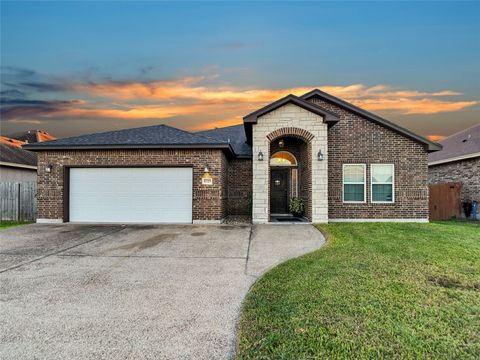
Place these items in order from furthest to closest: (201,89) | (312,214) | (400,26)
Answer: (201,89) → (400,26) → (312,214)

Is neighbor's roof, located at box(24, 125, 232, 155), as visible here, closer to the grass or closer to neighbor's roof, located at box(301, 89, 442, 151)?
the grass

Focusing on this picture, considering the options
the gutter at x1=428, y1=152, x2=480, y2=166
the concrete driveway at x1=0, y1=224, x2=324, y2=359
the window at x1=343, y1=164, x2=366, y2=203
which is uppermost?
the gutter at x1=428, y1=152, x2=480, y2=166

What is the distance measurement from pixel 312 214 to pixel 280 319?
8226mm

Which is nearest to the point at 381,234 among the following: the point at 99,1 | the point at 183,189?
the point at 183,189

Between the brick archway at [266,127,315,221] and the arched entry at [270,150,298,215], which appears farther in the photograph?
the arched entry at [270,150,298,215]

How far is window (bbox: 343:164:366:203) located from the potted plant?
6.12 feet

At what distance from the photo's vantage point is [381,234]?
865 cm

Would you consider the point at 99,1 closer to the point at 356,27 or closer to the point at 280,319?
the point at 356,27

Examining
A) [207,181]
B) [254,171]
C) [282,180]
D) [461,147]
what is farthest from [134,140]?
[461,147]

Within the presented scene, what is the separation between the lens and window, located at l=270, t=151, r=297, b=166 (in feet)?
45.6

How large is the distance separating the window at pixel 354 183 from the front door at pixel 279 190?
10.1 feet

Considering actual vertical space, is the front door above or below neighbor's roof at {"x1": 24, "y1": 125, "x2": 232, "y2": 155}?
below

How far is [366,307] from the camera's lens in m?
3.49

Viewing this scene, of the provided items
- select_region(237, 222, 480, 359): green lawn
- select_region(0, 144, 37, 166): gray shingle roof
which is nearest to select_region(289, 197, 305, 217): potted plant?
select_region(237, 222, 480, 359): green lawn
